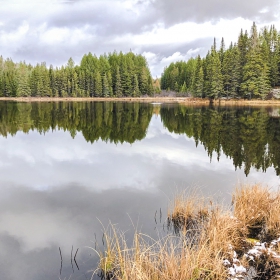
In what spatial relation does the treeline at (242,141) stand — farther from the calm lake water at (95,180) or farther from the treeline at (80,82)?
the treeline at (80,82)

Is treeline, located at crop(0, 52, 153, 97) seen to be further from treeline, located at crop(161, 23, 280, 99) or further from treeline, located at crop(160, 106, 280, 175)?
treeline, located at crop(160, 106, 280, 175)

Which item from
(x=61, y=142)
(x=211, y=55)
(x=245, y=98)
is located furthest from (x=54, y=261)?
(x=211, y=55)

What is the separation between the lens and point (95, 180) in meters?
11.6

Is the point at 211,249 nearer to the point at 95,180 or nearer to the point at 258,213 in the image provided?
the point at 258,213

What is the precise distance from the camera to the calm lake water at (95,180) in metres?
6.39

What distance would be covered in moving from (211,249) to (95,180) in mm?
7033

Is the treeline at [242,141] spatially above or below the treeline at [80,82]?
below

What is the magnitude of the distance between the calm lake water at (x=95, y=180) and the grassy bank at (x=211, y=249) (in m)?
0.68

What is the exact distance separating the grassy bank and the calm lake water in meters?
0.68

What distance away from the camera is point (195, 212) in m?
7.63

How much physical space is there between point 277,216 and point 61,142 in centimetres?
1624

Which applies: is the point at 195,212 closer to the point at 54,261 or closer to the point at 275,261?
the point at 275,261

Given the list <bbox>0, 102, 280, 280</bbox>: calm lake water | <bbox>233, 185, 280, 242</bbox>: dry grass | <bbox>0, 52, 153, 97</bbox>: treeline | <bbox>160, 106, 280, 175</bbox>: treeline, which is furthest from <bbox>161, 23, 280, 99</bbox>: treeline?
<bbox>233, 185, 280, 242</bbox>: dry grass

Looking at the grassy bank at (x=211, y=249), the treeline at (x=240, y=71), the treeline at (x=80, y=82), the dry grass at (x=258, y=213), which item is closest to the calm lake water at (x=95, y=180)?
the grassy bank at (x=211, y=249)
